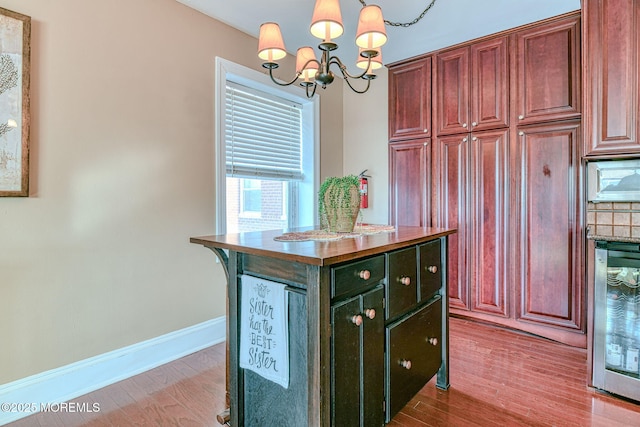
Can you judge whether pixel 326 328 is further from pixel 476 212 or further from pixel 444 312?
pixel 476 212

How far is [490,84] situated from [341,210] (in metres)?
2.13

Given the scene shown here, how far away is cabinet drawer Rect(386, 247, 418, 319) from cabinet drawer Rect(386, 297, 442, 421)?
2.8 inches

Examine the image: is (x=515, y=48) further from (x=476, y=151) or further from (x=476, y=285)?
(x=476, y=285)

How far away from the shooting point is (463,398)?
198 cm

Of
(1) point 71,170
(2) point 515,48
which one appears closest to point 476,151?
(2) point 515,48

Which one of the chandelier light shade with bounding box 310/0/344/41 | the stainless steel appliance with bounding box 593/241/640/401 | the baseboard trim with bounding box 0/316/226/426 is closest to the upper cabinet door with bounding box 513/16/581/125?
the stainless steel appliance with bounding box 593/241/640/401

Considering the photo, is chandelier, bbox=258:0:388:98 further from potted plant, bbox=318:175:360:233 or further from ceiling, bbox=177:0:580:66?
ceiling, bbox=177:0:580:66

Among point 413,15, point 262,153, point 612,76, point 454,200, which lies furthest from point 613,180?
point 262,153

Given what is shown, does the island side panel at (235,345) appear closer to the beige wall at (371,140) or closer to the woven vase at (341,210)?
the woven vase at (341,210)

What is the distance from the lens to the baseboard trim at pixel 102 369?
184cm

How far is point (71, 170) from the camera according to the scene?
6.61 feet

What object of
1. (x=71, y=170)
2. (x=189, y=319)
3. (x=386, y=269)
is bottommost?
(x=189, y=319)

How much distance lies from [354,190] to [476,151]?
1812 millimetres

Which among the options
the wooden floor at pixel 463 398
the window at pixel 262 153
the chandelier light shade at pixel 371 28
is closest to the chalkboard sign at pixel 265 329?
the wooden floor at pixel 463 398
